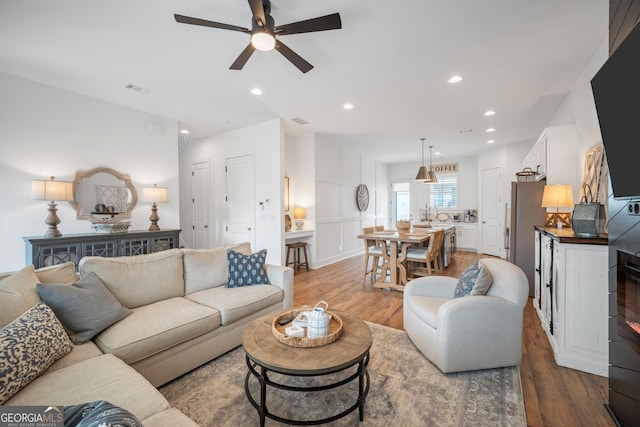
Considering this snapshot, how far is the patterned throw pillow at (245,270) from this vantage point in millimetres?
2740

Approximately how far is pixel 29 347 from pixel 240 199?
14.0 feet

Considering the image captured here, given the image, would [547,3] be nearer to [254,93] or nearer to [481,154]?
[254,93]

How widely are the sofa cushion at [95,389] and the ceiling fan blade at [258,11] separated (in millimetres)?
2317

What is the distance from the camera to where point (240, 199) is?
5.42 m

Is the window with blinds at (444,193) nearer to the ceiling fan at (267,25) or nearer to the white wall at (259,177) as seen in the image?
the white wall at (259,177)

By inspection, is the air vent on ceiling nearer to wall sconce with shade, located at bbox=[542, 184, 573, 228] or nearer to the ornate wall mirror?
the ornate wall mirror

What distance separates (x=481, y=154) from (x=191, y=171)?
301 inches

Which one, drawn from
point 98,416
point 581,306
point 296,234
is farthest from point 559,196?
point 98,416

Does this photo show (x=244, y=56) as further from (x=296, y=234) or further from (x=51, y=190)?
(x=296, y=234)

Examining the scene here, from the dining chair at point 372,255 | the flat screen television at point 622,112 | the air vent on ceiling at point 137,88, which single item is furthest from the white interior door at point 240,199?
the flat screen television at point 622,112

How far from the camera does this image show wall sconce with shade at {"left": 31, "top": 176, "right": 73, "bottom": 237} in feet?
10.5

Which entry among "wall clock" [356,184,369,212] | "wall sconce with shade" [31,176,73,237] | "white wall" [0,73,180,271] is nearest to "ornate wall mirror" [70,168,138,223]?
"white wall" [0,73,180,271]

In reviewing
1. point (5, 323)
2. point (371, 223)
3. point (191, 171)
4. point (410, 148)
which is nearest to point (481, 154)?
point (410, 148)

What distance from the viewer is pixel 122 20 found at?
7.41 ft
